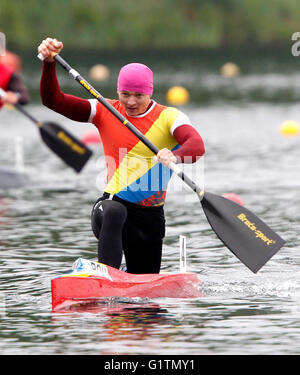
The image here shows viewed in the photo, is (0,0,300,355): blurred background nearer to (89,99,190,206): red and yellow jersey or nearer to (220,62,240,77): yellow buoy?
(220,62,240,77): yellow buoy

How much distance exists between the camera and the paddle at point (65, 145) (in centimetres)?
1506

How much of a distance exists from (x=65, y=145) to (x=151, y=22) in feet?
118

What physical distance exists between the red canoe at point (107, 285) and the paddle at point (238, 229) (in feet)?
1.51

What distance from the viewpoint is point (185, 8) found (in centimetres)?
5156

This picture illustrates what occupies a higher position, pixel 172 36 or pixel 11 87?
pixel 172 36

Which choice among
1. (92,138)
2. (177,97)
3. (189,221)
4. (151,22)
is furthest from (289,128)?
(151,22)

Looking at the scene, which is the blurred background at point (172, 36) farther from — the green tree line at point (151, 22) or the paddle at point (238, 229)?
the paddle at point (238, 229)

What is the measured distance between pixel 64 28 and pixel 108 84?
1338 cm

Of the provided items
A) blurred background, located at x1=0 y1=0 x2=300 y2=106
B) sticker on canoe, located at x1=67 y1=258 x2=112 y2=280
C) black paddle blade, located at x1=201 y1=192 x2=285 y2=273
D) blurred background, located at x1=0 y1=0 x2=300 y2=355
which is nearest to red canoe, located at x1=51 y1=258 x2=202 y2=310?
sticker on canoe, located at x1=67 y1=258 x2=112 y2=280

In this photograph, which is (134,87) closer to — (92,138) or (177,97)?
(92,138)

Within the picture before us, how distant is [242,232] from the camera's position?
871 centimetres

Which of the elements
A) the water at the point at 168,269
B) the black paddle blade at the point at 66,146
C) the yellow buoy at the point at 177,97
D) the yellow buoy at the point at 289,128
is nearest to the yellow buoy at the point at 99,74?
the yellow buoy at the point at 177,97

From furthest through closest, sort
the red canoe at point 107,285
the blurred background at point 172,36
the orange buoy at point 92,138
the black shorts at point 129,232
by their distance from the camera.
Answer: the blurred background at point 172,36, the orange buoy at point 92,138, the black shorts at point 129,232, the red canoe at point 107,285
